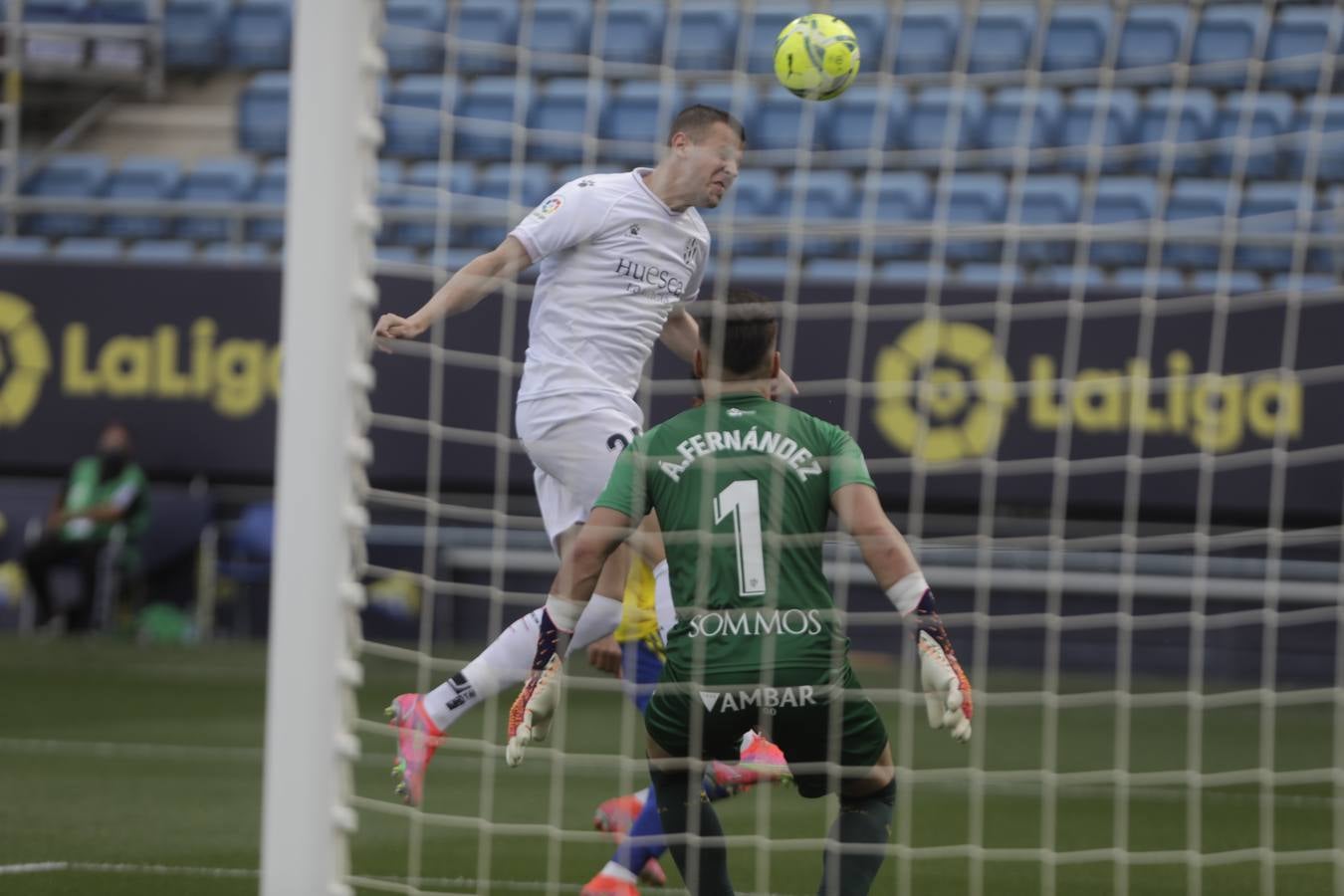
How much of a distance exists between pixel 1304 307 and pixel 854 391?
868 centimetres

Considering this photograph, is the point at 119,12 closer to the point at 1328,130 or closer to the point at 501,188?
the point at 501,188

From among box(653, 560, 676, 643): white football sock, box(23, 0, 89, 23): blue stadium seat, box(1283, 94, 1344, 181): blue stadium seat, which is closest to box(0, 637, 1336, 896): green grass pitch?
box(653, 560, 676, 643): white football sock

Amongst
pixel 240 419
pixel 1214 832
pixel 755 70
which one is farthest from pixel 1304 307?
pixel 240 419

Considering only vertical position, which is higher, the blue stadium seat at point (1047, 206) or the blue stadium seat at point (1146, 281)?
the blue stadium seat at point (1047, 206)

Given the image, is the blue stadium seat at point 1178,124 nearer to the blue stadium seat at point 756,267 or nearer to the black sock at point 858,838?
the blue stadium seat at point 756,267

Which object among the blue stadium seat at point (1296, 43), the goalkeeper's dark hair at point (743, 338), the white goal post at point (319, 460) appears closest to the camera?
the white goal post at point (319, 460)

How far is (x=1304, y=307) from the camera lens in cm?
1250

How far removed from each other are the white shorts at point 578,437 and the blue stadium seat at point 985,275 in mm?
7528

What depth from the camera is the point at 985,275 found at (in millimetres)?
13297

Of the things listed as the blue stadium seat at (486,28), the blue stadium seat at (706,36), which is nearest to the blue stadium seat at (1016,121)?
the blue stadium seat at (706,36)

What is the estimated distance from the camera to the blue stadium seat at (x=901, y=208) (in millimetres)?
14352

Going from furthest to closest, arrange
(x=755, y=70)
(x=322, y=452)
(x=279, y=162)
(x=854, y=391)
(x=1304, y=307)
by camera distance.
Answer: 1. (x=279, y=162)
2. (x=755, y=70)
3. (x=1304, y=307)
4. (x=854, y=391)
5. (x=322, y=452)

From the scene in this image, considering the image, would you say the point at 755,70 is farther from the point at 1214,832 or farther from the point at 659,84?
the point at 1214,832

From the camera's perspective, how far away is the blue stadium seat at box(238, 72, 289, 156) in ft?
54.4
